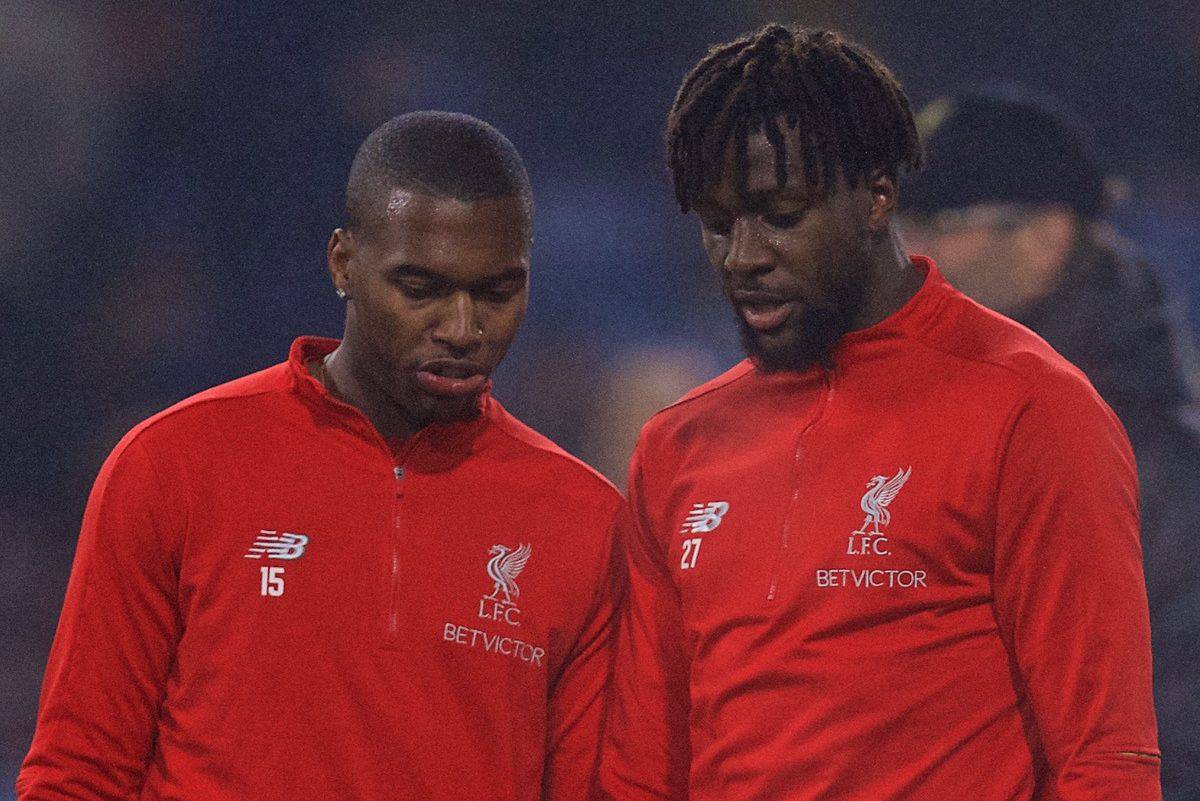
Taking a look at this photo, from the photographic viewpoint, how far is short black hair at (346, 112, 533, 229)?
2197 millimetres

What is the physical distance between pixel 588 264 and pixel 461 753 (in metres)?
2.61

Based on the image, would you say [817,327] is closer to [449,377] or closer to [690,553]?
[690,553]

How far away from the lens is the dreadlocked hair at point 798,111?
2096 millimetres

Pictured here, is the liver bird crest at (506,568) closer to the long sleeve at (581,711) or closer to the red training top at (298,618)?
the red training top at (298,618)

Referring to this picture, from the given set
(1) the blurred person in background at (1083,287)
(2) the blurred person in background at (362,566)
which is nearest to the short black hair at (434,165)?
(2) the blurred person in background at (362,566)

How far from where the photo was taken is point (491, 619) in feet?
7.20

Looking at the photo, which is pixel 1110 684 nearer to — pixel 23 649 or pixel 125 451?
pixel 125 451

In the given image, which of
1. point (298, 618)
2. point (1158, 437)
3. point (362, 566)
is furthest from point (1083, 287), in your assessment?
point (298, 618)

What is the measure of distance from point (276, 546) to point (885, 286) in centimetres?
92

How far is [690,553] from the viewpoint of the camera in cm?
221

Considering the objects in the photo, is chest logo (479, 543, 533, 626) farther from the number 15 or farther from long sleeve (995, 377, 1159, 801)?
long sleeve (995, 377, 1159, 801)

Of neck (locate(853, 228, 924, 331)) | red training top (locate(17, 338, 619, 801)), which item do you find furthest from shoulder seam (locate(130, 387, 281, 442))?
neck (locate(853, 228, 924, 331))

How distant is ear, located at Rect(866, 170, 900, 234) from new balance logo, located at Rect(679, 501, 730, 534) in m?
0.44

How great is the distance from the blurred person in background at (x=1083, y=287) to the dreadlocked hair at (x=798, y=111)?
1.44 m
